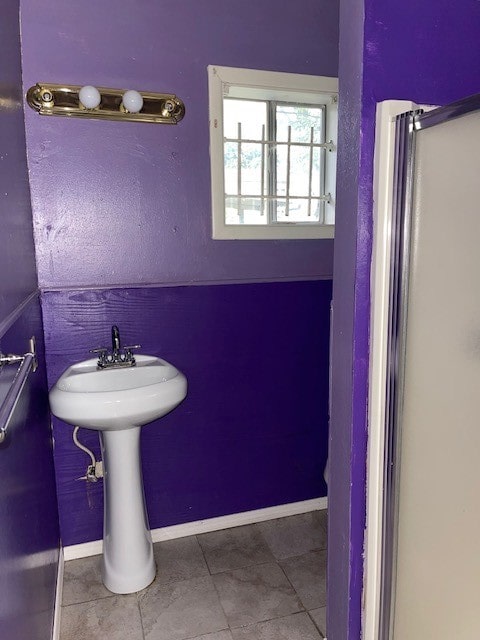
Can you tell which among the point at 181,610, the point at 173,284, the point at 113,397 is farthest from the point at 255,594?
the point at 173,284

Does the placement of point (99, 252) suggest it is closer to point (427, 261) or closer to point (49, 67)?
point (49, 67)

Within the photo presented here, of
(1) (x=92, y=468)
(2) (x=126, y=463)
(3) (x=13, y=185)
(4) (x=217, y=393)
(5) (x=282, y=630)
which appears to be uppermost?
(3) (x=13, y=185)

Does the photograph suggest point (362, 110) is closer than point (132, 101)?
Yes

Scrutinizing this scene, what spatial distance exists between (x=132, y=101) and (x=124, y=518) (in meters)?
1.59

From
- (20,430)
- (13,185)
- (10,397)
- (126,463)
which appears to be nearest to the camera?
(10,397)

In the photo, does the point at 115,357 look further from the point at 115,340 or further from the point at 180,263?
the point at 180,263

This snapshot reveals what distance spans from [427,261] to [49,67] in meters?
1.55

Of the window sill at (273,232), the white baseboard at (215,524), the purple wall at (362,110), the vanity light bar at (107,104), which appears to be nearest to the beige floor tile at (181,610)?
the white baseboard at (215,524)

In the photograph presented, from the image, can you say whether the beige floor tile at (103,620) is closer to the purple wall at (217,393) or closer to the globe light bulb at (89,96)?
the purple wall at (217,393)

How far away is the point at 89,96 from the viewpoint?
70.7 inches

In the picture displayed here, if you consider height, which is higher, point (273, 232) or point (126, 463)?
point (273, 232)

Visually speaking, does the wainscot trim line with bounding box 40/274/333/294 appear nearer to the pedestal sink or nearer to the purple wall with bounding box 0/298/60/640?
the purple wall with bounding box 0/298/60/640

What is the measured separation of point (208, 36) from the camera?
6.45 feet

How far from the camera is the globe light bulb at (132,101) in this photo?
1.85 m
